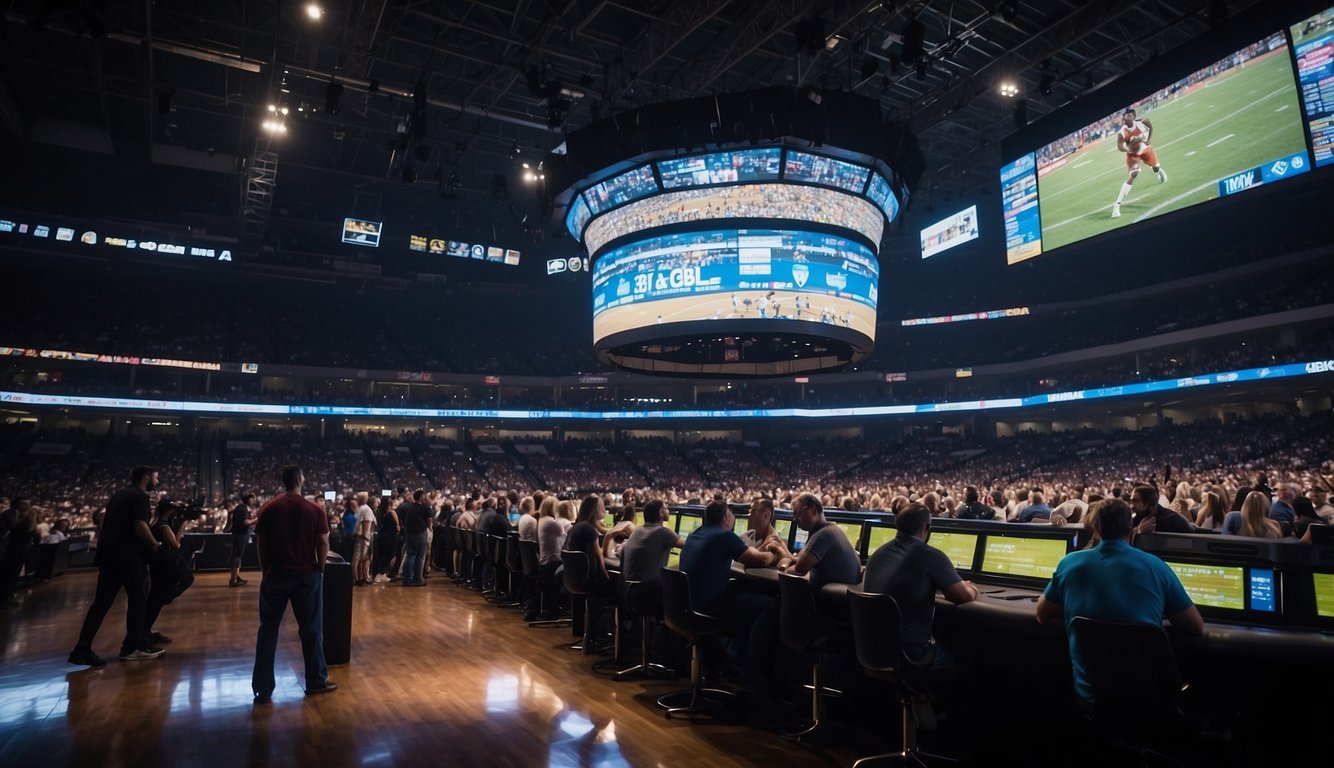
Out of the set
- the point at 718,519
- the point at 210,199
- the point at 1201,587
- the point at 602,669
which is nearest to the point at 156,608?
the point at 602,669

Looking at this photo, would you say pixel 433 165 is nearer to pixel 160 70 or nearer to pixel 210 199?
pixel 160 70

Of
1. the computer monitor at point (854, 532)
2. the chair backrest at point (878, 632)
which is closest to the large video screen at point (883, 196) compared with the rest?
the computer monitor at point (854, 532)

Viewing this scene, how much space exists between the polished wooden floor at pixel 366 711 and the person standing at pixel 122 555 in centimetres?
32

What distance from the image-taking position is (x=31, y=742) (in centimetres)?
424

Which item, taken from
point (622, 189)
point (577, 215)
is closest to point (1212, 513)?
point (622, 189)

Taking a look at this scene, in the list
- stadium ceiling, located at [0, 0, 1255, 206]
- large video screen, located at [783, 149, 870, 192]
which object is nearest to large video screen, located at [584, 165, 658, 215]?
stadium ceiling, located at [0, 0, 1255, 206]

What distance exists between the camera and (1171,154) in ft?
37.8

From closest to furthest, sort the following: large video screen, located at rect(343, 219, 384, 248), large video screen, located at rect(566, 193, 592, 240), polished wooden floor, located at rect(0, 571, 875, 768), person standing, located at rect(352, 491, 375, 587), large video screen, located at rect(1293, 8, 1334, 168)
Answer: polished wooden floor, located at rect(0, 571, 875, 768)
large video screen, located at rect(1293, 8, 1334, 168)
person standing, located at rect(352, 491, 375, 587)
large video screen, located at rect(566, 193, 592, 240)
large video screen, located at rect(343, 219, 384, 248)

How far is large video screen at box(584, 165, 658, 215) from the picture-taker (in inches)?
498

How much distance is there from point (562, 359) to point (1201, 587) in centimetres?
3670

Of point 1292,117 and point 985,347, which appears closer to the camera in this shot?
point 1292,117

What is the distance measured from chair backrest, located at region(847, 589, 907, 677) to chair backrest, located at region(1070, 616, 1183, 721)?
98 cm

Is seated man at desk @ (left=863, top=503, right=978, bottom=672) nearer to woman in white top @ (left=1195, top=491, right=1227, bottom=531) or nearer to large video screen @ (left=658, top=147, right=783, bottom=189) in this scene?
woman in white top @ (left=1195, top=491, right=1227, bottom=531)

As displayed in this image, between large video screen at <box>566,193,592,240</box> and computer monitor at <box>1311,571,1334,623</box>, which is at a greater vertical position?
large video screen at <box>566,193,592,240</box>
